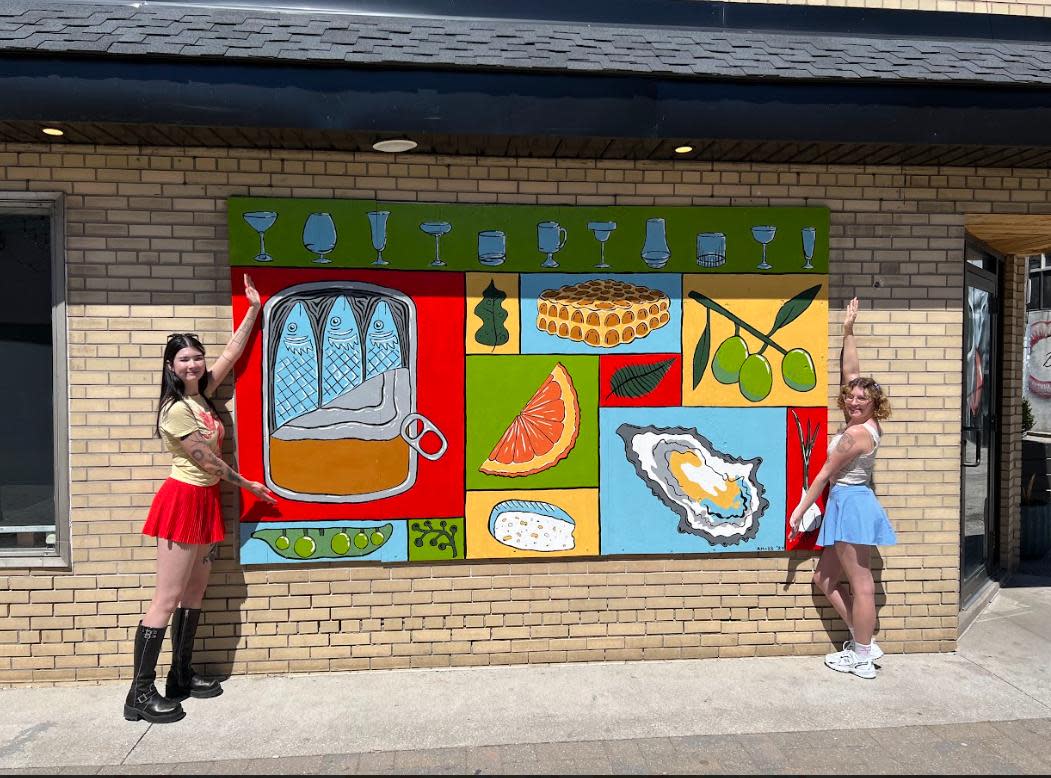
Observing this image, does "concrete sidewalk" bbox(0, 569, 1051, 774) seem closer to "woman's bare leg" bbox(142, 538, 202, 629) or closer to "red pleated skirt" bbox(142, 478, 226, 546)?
"woman's bare leg" bbox(142, 538, 202, 629)

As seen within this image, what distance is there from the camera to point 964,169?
469cm

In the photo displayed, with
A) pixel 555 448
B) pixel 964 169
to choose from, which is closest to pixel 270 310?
pixel 555 448

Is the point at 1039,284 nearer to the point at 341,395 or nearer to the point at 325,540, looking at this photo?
the point at 341,395

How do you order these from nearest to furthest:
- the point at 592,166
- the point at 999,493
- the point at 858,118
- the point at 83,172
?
the point at 858,118
the point at 83,172
the point at 592,166
the point at 999,493

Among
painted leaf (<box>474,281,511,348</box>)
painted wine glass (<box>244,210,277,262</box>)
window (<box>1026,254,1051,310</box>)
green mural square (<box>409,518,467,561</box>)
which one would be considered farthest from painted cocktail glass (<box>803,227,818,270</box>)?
window (<box>1026,254,1051,310</box>)

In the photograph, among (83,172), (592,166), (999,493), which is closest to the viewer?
(83,172)

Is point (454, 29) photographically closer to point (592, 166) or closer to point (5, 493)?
point (592, 166)

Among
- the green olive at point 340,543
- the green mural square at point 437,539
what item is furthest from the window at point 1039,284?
the green olive at point 340,543

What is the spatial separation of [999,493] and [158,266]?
680 cm

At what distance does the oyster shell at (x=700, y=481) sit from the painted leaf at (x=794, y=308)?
86 cm

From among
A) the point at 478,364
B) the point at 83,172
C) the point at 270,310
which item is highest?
the point at 83,172

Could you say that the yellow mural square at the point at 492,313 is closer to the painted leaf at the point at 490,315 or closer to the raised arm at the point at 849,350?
the painted leaf at the point at 490,315

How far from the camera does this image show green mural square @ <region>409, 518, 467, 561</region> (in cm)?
442

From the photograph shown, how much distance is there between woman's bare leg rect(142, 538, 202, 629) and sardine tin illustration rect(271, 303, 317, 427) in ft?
2.83
